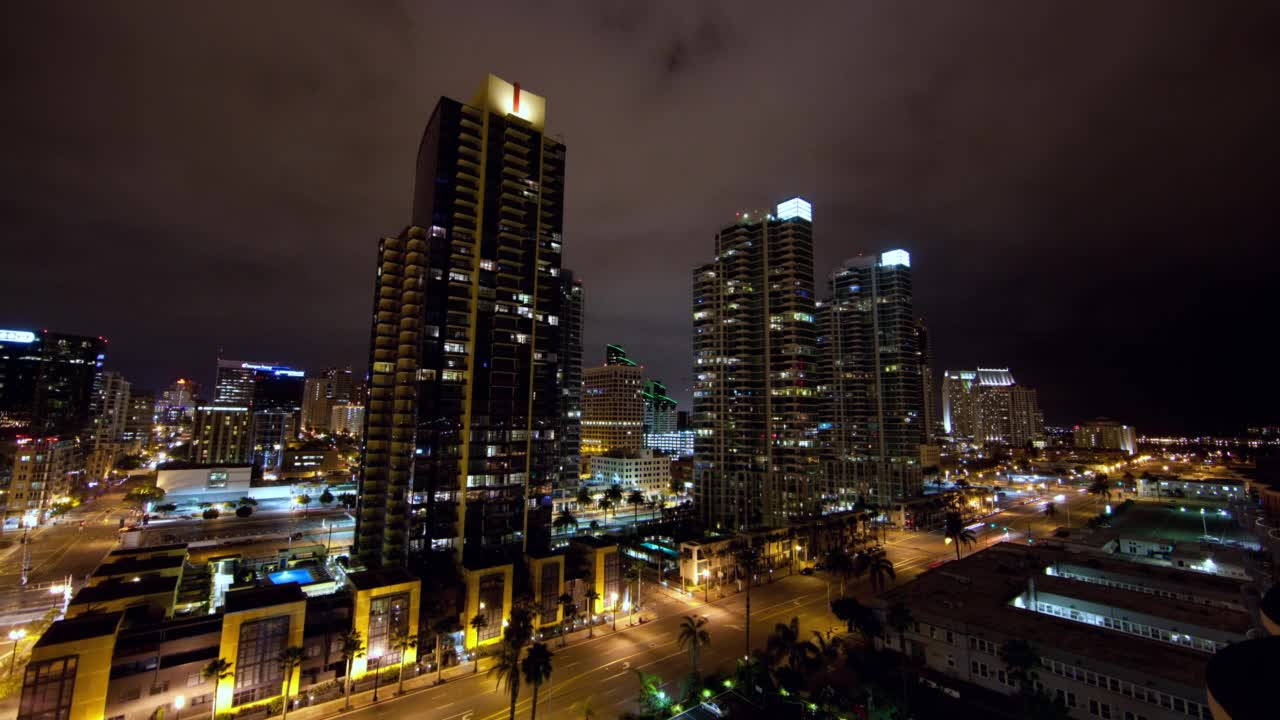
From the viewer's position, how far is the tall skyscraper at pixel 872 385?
449 feet

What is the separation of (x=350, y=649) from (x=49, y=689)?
20.3 metres

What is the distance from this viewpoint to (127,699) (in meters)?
41.7

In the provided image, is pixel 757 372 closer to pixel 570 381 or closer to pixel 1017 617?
pixel 570 381

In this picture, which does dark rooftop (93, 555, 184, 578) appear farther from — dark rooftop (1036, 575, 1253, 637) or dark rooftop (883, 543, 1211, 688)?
dark rooftop (1036, 575, 1253, 637)

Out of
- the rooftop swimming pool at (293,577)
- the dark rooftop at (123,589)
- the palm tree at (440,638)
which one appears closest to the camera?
the palm tree at (440,638)

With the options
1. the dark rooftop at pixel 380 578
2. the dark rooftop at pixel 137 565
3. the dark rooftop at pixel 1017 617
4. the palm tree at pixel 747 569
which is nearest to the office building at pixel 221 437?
the dark rooftop at pixel 137 565

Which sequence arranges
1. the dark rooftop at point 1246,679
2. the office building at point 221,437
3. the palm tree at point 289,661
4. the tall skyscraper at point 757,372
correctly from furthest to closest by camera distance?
the office building at point 221,437 < the tall skyscraper at point 757,372 < the palm tree at point 289,661 < the dark rooftop at point 1246,679

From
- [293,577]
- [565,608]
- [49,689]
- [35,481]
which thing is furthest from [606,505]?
[35,481]

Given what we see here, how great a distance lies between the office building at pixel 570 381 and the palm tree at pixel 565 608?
7789 cm

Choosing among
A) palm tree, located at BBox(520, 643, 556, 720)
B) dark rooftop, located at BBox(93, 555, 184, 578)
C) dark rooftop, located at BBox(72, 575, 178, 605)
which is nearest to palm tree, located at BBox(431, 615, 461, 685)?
palm tree, located at BBox(520, 643, 556, 720)

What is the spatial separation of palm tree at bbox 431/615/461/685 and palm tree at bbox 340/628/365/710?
22.2 feet

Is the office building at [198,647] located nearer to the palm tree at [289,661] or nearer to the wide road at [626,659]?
the palm tree at [289,661]

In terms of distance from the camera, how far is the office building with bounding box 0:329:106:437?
168875 millimetres

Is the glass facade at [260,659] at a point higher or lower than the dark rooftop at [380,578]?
lower
